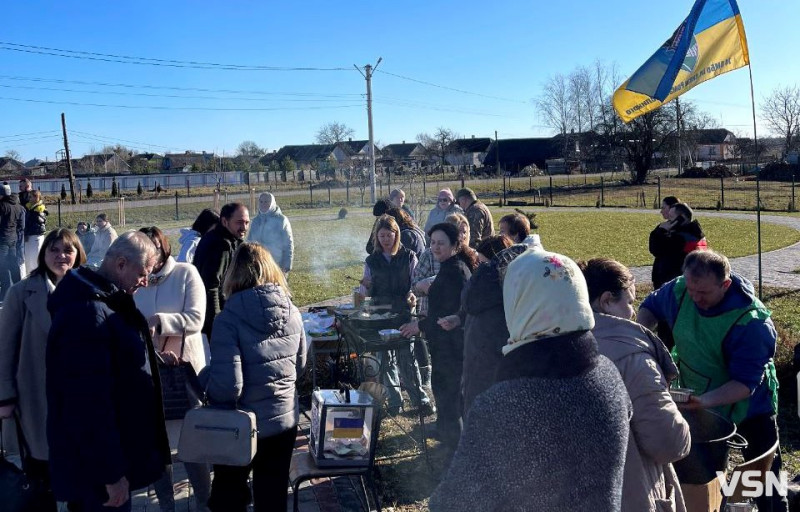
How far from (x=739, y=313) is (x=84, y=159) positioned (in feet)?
310

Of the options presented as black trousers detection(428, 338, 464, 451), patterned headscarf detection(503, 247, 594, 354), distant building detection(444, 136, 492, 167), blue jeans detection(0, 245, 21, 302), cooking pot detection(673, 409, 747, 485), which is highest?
distant building detection(444, 136, 492, 167)

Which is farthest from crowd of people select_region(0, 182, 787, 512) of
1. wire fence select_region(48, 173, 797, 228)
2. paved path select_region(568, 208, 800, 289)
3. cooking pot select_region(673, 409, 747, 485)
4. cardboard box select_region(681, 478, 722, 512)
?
wire fence select_region(48, 173, 797, 228)

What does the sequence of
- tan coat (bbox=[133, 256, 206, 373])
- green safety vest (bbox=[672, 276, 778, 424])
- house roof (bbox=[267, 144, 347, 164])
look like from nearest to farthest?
green safety vest (bbox=[672, 276, 778, 424]) < tan coat (bbox=[133, 256, 206, 373]) < house roof (bbox=[267, 144, 347, 164])

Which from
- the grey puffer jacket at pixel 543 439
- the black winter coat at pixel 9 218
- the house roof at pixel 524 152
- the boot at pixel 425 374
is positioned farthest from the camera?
the house roof at pixel 524 152

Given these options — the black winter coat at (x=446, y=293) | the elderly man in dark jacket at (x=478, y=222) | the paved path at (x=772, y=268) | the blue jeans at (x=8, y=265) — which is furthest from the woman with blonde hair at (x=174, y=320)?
the paved path at (x=772, y=268)

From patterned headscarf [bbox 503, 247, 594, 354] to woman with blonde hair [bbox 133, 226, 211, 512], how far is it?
9.84ft

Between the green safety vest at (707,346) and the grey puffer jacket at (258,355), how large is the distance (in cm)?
204

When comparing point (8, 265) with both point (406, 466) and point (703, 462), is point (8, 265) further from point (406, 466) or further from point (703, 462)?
point (703, 462)

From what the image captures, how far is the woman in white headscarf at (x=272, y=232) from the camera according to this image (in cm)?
862

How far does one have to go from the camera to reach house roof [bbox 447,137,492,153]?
94.0 metres

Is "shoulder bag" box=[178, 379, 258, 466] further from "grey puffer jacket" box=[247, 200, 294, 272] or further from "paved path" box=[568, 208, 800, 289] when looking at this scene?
"paved path" box=[568, 208, 800, 289]

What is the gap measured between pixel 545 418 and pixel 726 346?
2229 mm

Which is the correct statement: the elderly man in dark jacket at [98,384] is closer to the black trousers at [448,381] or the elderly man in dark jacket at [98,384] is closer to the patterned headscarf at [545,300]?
the patterned headscarf at [545,300]

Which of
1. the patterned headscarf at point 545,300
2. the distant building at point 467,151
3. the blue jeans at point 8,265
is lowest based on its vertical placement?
the blue jeans at point 8,265
